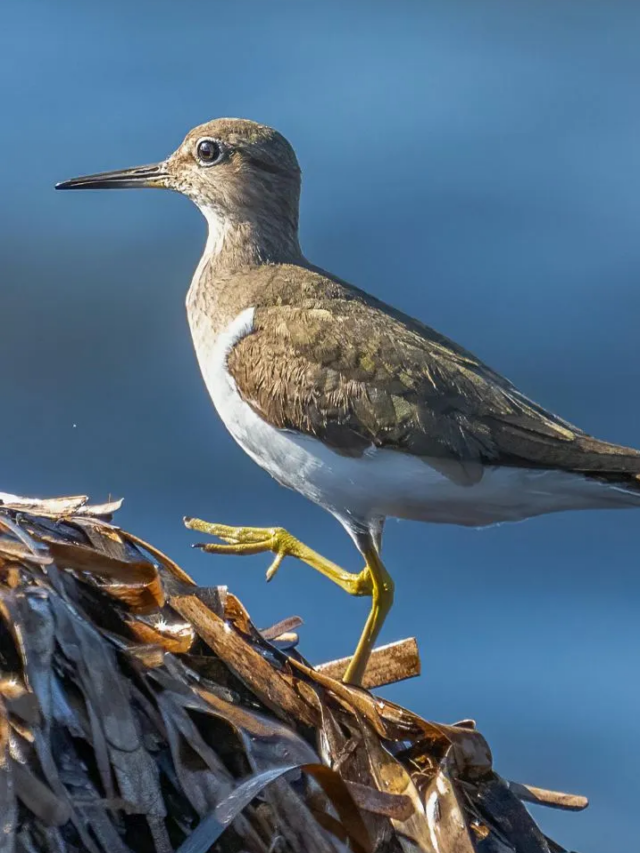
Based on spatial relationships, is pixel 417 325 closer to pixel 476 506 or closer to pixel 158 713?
pixel 476 506

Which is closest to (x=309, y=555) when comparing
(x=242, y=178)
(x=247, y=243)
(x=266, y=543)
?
(x=266, y=543)

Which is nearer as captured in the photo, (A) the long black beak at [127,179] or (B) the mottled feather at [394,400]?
(B) the mottled feather at [394,400]

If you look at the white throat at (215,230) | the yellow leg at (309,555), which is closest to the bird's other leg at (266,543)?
the yellow leg at (309,555)

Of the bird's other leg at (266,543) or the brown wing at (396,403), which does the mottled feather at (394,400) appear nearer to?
the brown wing at (396,403)

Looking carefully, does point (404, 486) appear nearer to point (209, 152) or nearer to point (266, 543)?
point (266, 543)

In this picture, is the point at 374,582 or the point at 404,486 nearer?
the point at 404,486

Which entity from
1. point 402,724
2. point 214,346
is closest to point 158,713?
point 402,724

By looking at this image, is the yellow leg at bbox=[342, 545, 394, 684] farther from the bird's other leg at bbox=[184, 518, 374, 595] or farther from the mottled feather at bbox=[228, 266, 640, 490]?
the mottled feather at bbox=[228, 266, 640, 490]
